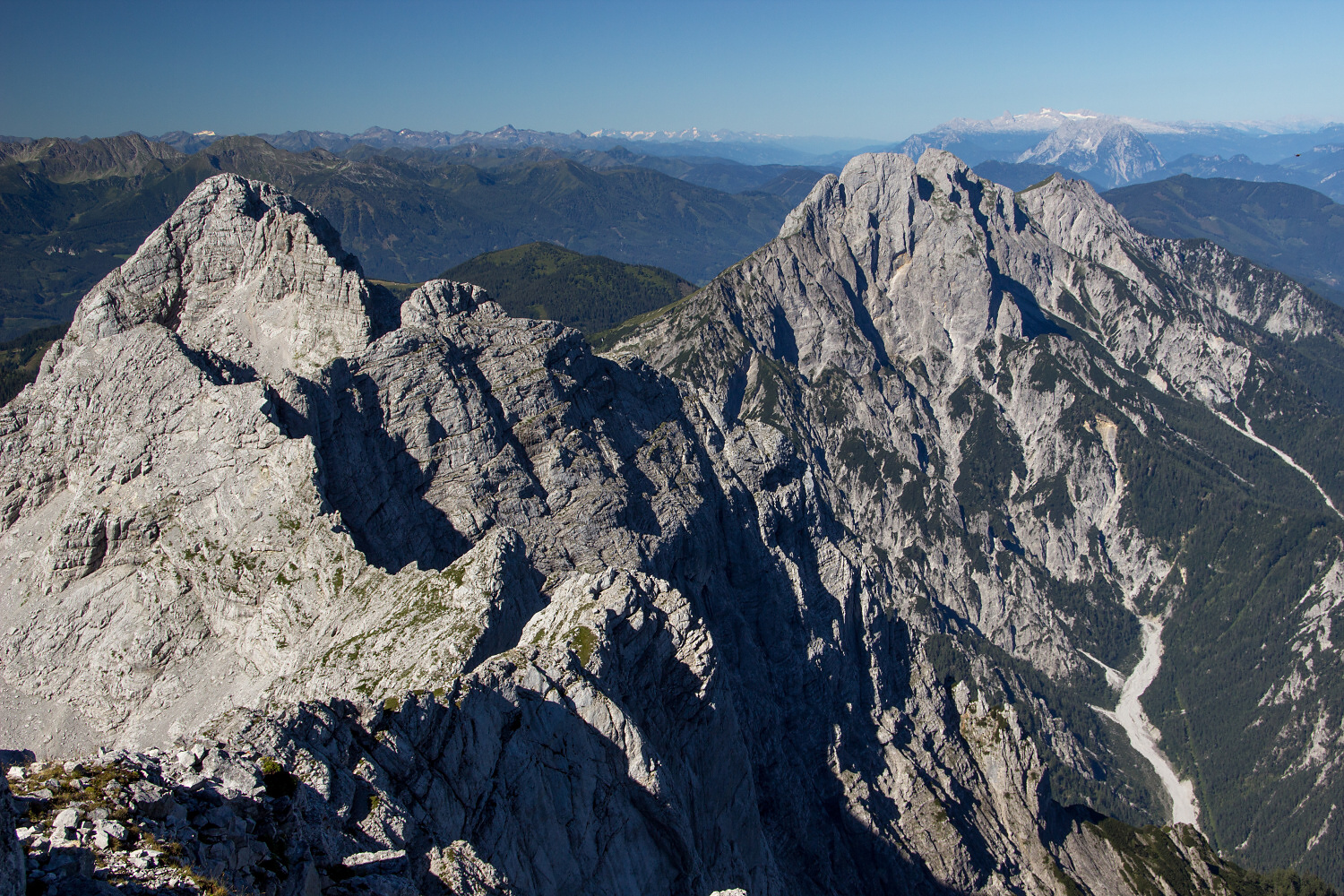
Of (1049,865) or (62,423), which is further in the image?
(1049,865)

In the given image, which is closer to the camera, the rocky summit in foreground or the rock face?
the rock face

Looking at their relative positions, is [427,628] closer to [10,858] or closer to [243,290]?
[10,858]

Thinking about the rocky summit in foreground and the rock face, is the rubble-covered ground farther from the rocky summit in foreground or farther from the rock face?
the rock face

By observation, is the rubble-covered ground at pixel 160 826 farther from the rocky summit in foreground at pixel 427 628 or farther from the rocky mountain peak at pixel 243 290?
the rocky mountain peak at pixel 243 290

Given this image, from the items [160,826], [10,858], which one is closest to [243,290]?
[160,826]

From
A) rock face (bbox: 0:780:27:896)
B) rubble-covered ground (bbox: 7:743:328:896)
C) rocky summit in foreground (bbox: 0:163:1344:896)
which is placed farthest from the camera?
rocky summit in foreground (bbox: 0:163:1344:896)

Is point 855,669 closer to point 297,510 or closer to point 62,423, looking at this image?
point 297,510

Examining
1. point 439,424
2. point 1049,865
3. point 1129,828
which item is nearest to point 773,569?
point 439,424

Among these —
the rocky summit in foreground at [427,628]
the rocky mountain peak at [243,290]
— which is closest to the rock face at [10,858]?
the rocky summit in foreground at [427,628]

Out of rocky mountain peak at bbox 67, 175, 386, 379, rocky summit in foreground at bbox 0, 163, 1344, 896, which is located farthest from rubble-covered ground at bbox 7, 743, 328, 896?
rocky mountain peak at bbox 67, 175, 386, 379
